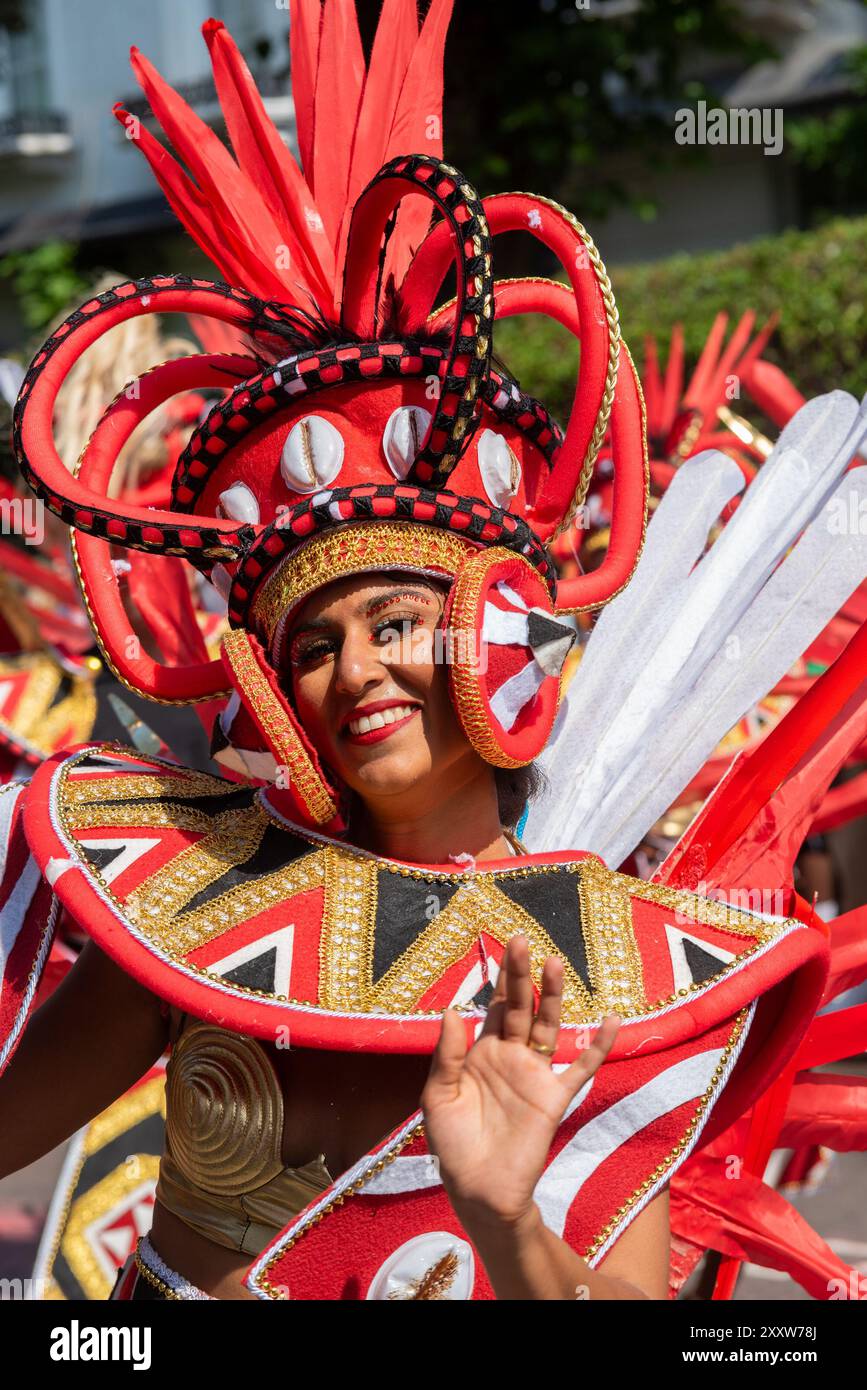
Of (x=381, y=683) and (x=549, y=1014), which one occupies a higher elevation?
(x=381, y=683)

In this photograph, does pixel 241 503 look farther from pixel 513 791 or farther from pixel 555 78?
pixel 555 78

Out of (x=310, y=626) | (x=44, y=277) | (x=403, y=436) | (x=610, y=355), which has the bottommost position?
(x=310, y=626)

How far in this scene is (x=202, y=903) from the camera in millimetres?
1989

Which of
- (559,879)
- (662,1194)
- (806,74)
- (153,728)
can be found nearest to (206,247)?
(559,879)

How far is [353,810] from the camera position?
2.21 metres

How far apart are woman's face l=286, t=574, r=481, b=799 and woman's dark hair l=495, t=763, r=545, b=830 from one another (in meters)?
0.19

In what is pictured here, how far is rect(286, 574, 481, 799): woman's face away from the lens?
200cm

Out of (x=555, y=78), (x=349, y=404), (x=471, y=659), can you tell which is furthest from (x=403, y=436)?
(x=555, y=78)

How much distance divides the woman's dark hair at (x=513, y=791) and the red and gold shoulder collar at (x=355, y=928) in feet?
0.43

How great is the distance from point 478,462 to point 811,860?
4284 mm

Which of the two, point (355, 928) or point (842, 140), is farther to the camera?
point (842, 140)

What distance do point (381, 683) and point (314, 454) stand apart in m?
0.30

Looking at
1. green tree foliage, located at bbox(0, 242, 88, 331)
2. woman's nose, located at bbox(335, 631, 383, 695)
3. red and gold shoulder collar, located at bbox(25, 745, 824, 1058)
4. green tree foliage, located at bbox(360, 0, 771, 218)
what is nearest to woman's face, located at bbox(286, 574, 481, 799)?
woman's nose, located at bbox(335, 631, 383, 695)

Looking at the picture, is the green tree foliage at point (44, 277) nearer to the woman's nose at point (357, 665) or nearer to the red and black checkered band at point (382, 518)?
the red and black checkered band at point (382, 518)
